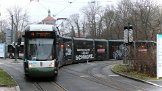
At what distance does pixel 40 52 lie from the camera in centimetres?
2381

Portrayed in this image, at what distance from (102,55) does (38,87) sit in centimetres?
3519

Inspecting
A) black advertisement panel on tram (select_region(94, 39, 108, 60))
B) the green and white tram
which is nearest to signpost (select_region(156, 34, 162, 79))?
the green and white tram

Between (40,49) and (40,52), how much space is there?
0.59 feet

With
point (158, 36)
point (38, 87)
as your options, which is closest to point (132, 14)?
point (158, 36)

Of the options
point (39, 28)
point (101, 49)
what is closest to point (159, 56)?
point (39, 28)

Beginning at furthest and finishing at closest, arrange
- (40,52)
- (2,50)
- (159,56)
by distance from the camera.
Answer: (2,50)
(159,56)
(40,52)

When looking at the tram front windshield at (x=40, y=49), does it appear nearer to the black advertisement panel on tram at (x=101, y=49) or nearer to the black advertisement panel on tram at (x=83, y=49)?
the black advertisement panel on tram at (x=83, y=49)

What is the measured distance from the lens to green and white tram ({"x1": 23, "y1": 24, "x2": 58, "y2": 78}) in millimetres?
23406

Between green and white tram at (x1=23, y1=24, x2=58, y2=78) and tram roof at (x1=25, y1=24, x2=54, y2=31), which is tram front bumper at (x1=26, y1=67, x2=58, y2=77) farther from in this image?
tram roof at (x1=25, y1=24, x2=54, y2=31)

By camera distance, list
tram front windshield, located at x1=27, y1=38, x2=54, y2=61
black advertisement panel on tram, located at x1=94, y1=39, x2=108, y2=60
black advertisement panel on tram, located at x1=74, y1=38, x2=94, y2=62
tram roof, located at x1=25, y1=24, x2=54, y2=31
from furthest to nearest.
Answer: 1. black advertisement panel on tram, located at x1=94, y1=39, x2=108, y2=60
2. black advertisement panel on tram, located at x1=74, y1=38, x2=94, y2=62
3. tram roof, located at x1=25, y1=24, x2=54, y2=31
4. tram front windshield, located at x1=27, y1=38, x2=54, y2=61

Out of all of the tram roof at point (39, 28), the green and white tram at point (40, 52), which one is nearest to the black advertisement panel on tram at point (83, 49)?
the tram roof at point (39, 28)

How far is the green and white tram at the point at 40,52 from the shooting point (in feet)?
76.8

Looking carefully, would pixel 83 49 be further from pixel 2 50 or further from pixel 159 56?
pixel 2 50

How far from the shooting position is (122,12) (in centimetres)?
8675
